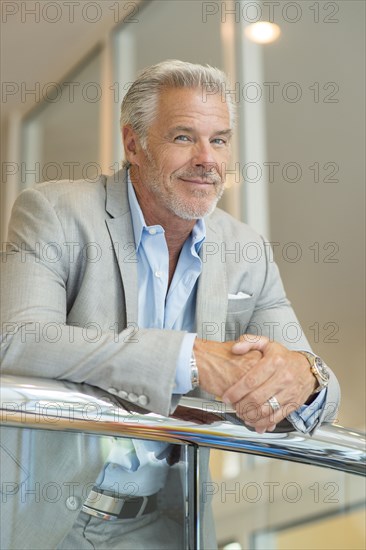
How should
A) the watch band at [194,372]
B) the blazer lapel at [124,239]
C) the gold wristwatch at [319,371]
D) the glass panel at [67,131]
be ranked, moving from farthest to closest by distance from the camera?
the glass panel at [67,131], the blazer lapel at [124,239], the gold wristwatch at [319,371], the watch band at [194,372]

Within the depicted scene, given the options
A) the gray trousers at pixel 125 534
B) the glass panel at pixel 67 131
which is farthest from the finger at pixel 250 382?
the glass panel at pixel 67 131

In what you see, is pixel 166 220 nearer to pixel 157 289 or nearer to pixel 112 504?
pixel 157 289

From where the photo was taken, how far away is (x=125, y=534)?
3.49 ft

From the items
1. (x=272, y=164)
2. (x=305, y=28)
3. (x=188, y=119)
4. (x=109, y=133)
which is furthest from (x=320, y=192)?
(x=109, y=133)

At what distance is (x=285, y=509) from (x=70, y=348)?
48cm

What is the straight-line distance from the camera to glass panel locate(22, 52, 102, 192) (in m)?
4.56

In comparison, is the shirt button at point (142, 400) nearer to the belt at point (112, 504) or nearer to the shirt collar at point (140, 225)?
the belt at point (112, 504)

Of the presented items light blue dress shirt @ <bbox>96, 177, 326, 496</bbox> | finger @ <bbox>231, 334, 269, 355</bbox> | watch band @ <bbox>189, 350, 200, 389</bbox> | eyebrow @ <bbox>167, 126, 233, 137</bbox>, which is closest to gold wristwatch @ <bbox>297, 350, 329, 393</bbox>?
finger @ <bbox>231, 334, 269, 355</bbox>

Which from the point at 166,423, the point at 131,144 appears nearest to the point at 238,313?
the point at 131,144

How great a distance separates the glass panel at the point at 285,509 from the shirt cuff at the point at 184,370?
0.45ft

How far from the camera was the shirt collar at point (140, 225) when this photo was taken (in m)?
1.61

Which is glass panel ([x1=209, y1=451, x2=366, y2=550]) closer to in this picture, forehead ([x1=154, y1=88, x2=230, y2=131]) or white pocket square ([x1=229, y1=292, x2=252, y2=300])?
white pocket square ([x1=229, y1=292, x2=252, y2=300])

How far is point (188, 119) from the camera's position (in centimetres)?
170

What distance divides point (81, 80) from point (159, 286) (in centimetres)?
353
